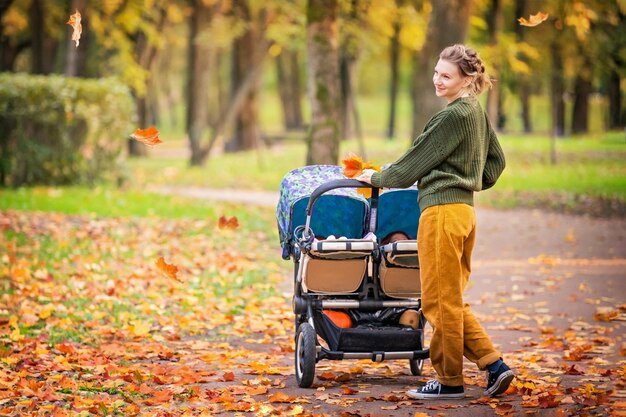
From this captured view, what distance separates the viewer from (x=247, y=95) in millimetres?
32156

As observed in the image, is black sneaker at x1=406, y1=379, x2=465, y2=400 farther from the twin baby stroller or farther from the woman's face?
the woman's face

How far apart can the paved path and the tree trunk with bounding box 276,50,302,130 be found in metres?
32.2

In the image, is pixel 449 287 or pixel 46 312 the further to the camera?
pixel 46 312

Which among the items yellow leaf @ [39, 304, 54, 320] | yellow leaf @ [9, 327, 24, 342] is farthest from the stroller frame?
yellow leaf @ [39, 304, 54, 320]

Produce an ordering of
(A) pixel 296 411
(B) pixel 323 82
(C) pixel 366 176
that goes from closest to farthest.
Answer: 1. (A) pixel 296 411
2. (C) pixel 366 176
3. (B) pixel 323 82

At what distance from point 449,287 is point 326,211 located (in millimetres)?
1047

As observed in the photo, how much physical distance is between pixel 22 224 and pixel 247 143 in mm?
20574

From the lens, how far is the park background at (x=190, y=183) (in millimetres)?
6434

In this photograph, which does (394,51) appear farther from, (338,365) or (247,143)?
(338,365)

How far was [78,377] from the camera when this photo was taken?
20.1 ft

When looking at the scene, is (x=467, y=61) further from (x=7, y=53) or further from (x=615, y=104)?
(x=7, y=53)

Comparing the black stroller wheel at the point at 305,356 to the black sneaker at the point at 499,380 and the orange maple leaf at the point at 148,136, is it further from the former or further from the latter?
the orange maple leaf at the point at 148,136

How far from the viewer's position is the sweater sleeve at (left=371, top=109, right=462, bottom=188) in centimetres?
529

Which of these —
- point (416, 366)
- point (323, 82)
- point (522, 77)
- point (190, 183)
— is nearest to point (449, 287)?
point (416, 366)
